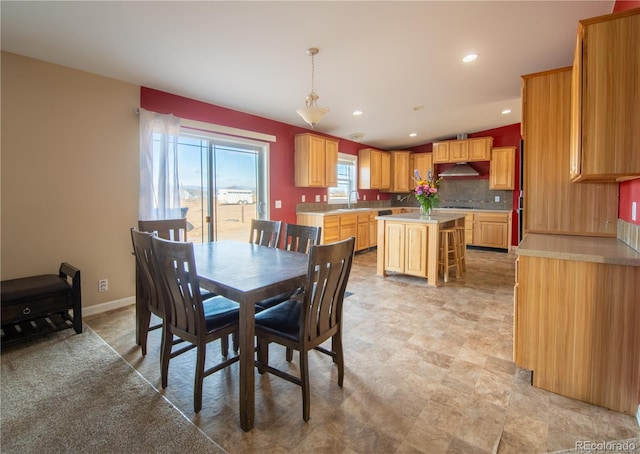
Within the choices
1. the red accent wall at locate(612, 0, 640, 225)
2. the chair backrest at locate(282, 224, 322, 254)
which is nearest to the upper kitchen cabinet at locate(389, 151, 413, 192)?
the red accent wall at locate(612, 0, 640, 225)

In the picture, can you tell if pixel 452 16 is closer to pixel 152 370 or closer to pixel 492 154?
pixel 152 370

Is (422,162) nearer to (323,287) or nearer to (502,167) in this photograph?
(502,167)

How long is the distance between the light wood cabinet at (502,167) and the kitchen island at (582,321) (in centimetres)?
519

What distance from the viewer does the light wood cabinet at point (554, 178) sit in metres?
2.58

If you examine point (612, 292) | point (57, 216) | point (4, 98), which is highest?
point (4, 98)

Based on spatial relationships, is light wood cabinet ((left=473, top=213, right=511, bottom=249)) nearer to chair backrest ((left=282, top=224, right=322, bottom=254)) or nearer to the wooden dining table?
chair backrest ((left=282, top=224, right=322, bottom=254))

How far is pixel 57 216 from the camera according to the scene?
2.97 metres

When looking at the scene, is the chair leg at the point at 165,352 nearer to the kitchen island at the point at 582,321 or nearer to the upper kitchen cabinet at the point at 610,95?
the kitchen island at the point at 582,321

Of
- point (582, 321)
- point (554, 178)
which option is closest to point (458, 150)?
point (554, 178)

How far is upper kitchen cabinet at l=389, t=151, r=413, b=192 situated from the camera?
787 centimetres

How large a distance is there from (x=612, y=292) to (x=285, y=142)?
4.53 metres

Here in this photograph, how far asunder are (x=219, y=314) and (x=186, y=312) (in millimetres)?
211

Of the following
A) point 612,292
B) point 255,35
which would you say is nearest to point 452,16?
point 255,35

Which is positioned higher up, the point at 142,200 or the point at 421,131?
the point at 421,131
